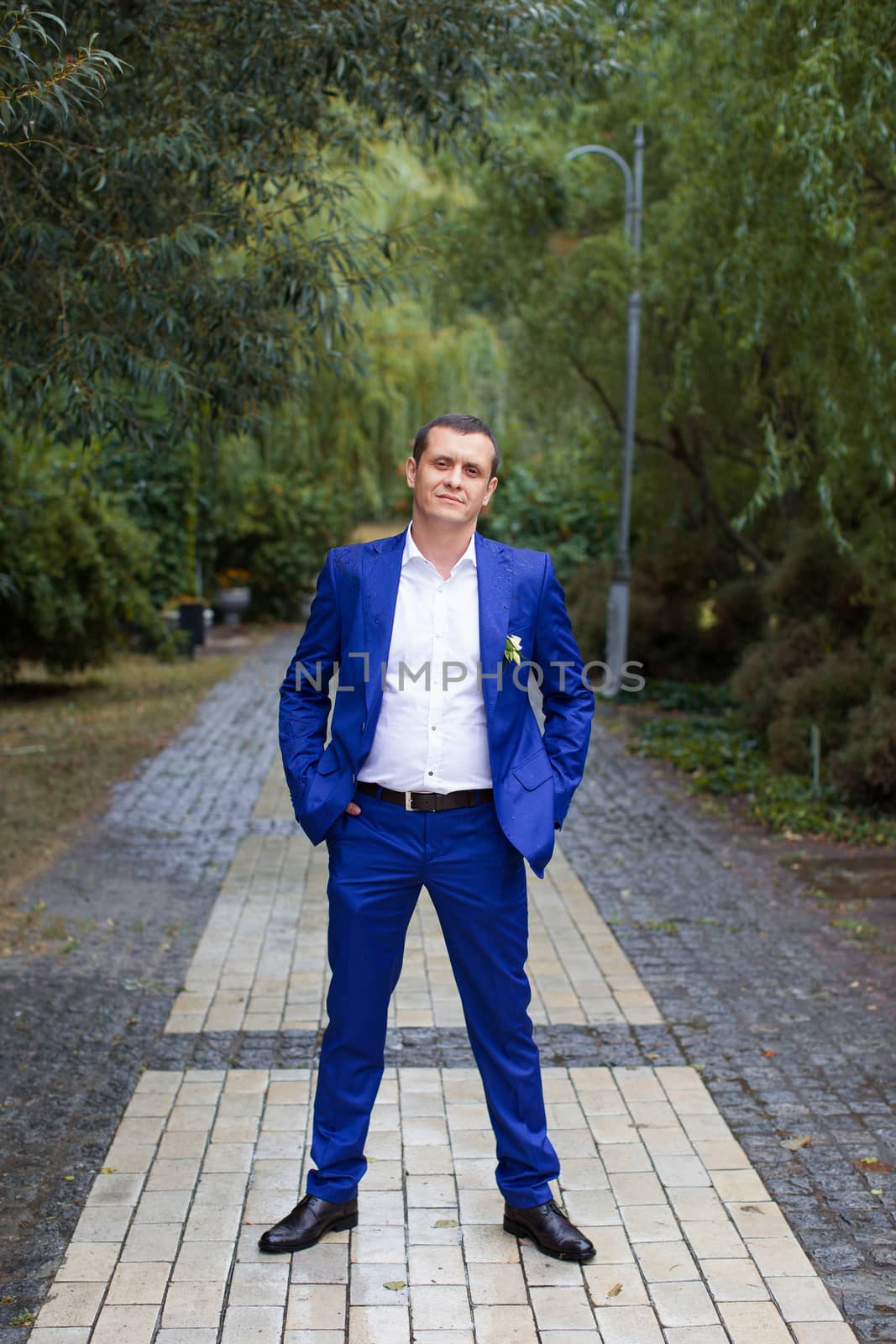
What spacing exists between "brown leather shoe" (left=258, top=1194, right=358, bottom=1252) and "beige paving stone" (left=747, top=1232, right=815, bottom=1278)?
1.09 meters

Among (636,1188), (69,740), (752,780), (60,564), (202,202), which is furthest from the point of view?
(60,564)

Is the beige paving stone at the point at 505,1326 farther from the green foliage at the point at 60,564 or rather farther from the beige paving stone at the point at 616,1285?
the green foliage at the point at 60,564

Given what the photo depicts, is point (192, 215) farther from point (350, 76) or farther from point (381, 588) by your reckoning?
point (381, 588)

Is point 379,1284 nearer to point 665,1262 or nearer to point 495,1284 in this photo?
point 495,1284

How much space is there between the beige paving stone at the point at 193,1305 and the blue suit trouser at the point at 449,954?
1.23ft

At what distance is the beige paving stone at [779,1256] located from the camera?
3742 millimetres

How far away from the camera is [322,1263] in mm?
3736

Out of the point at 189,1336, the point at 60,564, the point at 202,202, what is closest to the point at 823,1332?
the point at 189,1336

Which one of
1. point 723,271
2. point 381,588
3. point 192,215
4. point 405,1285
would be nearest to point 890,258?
point 723,271

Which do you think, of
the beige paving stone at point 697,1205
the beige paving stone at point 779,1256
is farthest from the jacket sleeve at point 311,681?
the beige paving stone at point 779,1256

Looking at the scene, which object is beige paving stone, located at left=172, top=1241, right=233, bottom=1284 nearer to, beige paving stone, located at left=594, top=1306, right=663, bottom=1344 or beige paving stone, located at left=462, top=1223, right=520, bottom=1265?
beige paving stone, located at left=462, top=1223, right=520, bottom=1265

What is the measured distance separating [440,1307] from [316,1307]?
304 mm

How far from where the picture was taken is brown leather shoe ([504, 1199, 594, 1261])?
3.75m

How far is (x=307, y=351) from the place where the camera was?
22.7 ft
